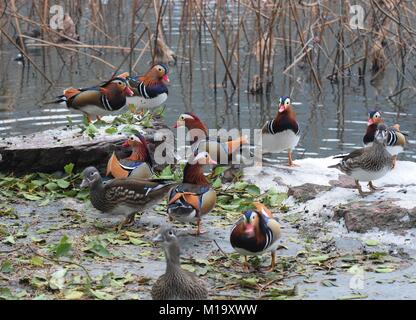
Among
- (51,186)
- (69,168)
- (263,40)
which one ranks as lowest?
(51,186)

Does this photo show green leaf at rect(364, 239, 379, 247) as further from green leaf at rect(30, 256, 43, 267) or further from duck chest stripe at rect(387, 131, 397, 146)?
duck chest stripe at rect(387, 131, 397, 146)

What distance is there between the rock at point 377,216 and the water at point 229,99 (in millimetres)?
3302

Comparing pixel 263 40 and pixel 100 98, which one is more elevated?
pixel 263 40

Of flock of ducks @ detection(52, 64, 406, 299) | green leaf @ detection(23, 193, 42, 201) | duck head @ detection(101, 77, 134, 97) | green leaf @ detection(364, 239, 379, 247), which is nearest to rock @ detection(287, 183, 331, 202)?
flock of ducks @ detection(52, 64, 406, 299)

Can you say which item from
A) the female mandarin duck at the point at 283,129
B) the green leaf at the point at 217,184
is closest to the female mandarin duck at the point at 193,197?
the green leaf at the point at 217,184

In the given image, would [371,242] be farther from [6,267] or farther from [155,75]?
[155,75]

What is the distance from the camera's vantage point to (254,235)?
5.00 m

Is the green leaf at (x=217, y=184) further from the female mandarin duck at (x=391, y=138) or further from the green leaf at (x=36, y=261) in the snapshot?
the green leaf at (x=36, y=261)

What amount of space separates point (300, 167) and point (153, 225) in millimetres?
2010

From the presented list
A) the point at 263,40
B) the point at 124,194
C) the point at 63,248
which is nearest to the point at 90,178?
the point at 124,194

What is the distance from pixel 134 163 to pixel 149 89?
5.86 feet

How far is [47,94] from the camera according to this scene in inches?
483

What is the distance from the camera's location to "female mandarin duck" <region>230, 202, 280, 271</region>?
5.01 m

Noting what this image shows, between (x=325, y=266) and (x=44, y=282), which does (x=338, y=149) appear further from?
(x=44, y=282)
